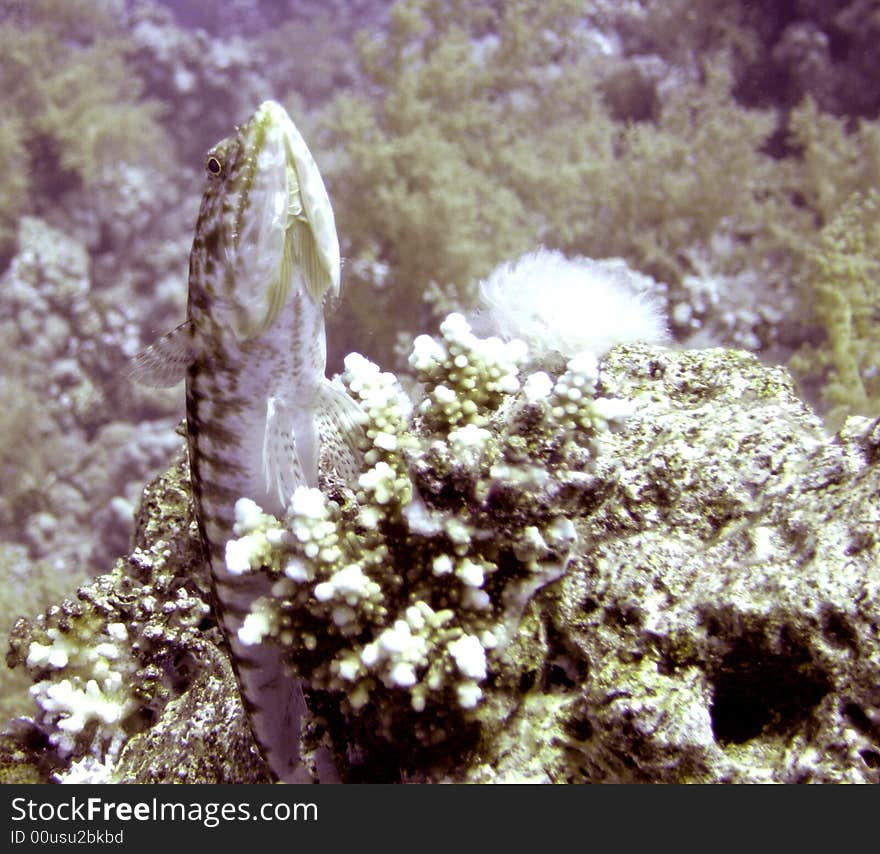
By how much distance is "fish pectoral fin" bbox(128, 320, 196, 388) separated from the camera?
262 centimetres

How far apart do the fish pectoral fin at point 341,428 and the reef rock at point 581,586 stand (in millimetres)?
62

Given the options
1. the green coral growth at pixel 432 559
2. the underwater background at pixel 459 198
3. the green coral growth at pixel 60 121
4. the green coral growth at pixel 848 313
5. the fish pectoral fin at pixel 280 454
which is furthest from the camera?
the green coral growth at pixel 60 121

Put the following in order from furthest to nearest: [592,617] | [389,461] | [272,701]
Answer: [272,701], [389,461], [592,617]

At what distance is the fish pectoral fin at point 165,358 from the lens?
2615 millimetres

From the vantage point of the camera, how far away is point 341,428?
248 cm

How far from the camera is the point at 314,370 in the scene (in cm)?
267

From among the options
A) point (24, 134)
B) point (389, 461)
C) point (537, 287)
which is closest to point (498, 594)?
point (389, 461)

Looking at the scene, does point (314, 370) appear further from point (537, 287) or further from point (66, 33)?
point (66, 33)

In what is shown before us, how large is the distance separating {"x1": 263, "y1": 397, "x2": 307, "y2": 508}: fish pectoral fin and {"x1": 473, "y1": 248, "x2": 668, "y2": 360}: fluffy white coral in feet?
3.37

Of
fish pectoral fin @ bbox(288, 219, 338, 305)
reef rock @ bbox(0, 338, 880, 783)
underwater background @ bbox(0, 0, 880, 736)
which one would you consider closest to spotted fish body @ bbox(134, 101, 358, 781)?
fish pectoral fin @ bbox(288, 219, 338, 305)

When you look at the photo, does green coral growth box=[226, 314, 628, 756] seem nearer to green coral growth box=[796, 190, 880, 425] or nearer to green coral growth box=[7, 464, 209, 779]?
green coral growth box=[7, 464, 209, 779]

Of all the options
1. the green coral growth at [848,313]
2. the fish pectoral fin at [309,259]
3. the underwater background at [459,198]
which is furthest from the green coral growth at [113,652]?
the green coral growth at [848,313]

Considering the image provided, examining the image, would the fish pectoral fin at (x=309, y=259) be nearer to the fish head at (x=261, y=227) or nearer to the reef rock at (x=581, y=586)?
the fish head at (x=261, y=227)

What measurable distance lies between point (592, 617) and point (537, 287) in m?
1.56
